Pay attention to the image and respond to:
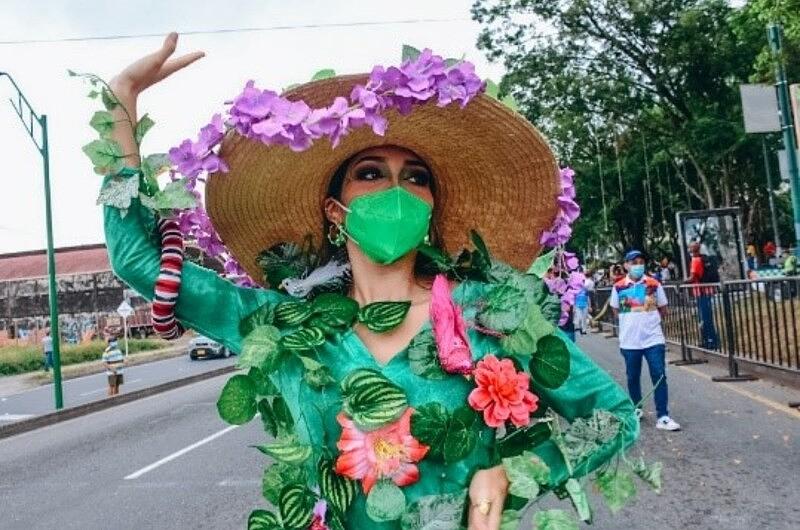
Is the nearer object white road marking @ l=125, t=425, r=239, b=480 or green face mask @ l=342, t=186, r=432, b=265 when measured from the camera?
green face mask @ l=342, t=186, r=432, b=265

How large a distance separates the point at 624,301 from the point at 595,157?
30355mm

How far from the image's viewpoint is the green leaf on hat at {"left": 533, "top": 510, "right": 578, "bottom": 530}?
1.41 metres

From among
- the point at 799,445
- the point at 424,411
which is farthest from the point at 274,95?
the point at 799,445

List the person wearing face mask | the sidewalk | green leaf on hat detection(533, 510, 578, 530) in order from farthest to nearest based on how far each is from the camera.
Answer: the person wearing face mask
the sidewalk
green leaf on hat detection(533, 510, 578, 530)

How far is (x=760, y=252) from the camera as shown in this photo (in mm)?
37875

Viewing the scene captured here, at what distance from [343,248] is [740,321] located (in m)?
8.93

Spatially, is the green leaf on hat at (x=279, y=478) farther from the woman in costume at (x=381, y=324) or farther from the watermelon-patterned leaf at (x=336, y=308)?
the watermelon-patterned leaf at (x=336, y=308)

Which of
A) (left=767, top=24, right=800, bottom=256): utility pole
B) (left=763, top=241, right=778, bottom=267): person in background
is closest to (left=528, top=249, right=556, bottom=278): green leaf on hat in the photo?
(left=767, top=24, right=800, bottom=256): utility pole

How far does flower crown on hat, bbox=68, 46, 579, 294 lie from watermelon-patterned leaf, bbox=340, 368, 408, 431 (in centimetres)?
48

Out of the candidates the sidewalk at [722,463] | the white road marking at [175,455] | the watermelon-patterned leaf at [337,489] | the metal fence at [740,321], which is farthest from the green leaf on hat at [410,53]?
the metal fence at [740,321]

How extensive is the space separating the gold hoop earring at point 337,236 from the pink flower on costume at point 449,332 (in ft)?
1.03

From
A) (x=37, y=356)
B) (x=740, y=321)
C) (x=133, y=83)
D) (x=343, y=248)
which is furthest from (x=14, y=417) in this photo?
(x=37, y=356)

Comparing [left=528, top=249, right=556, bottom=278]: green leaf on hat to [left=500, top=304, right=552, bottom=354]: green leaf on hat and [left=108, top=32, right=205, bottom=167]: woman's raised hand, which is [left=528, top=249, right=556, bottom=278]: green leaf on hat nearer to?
[left=500, top=304, right=552, bottom=354]: green leaf on hat

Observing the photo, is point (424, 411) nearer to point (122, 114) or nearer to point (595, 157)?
point (122, 114)
